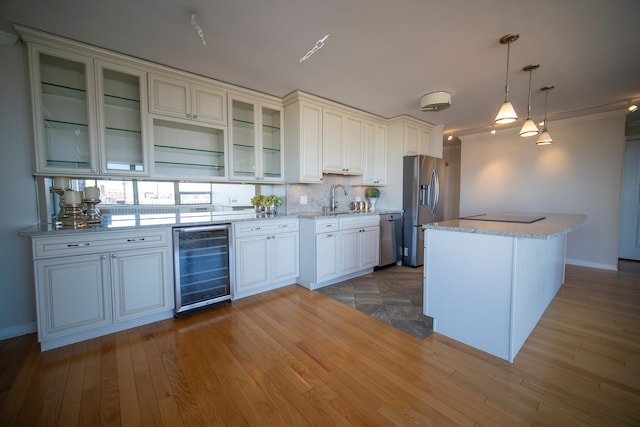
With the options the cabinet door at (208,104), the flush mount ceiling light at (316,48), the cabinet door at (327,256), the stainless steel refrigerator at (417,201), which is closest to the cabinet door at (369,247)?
the cabinet door at (327,256)

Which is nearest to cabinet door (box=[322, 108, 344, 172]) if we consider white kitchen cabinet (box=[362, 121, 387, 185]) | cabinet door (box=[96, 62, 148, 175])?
white kitchen cabinet (box=[362, 121, 387, 185])

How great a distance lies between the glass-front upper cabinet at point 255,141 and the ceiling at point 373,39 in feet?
1.04

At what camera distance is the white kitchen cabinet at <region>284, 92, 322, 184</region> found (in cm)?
326

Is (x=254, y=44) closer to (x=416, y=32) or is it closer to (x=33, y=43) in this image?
(x=416, y=32)

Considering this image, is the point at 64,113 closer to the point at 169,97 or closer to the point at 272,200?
the point at 169,97

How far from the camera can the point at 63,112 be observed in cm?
221

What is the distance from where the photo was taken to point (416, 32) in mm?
2018

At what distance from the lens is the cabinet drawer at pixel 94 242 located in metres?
1.84

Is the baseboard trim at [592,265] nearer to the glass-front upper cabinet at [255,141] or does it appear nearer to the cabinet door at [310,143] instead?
the cabinet door at [310,143]

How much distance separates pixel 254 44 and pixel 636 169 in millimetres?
6521

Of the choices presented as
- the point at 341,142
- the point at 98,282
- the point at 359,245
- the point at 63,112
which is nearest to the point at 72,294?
→ the point at 98,282

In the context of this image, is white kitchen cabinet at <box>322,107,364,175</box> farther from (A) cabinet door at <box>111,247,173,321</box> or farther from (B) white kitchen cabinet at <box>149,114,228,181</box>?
(A) cabinet door at <box>111,247,173,321</box>

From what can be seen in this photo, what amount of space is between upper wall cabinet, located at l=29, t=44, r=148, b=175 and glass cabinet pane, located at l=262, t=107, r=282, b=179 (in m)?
1.34

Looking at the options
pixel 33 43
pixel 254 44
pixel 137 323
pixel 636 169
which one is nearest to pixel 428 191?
pixel 254 44
